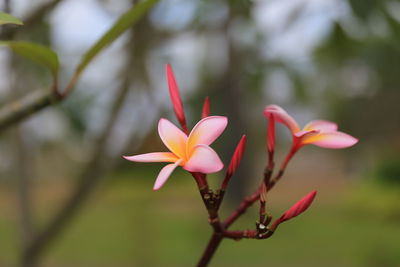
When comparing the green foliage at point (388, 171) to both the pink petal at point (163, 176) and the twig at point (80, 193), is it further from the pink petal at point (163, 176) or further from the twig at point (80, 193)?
the pink petal at point (163, 176)

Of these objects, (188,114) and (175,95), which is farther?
(188,114)

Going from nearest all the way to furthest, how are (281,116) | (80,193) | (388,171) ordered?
(281,116)
(80,193)
(388,171)

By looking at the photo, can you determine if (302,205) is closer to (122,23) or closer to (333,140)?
(333,140)

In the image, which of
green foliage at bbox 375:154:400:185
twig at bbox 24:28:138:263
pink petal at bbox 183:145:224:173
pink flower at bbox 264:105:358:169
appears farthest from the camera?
green foliage at bbox 375:154:400:185

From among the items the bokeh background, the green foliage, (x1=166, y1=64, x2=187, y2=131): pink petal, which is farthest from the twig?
the green foliage

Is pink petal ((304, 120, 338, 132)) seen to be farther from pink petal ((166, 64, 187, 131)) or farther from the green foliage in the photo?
the green foliage

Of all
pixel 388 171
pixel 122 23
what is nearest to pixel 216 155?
pixel 122 23

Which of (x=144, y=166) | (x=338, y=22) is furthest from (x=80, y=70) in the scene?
(x=144, y=166)

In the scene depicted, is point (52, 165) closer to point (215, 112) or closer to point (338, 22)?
point (215, 112)
